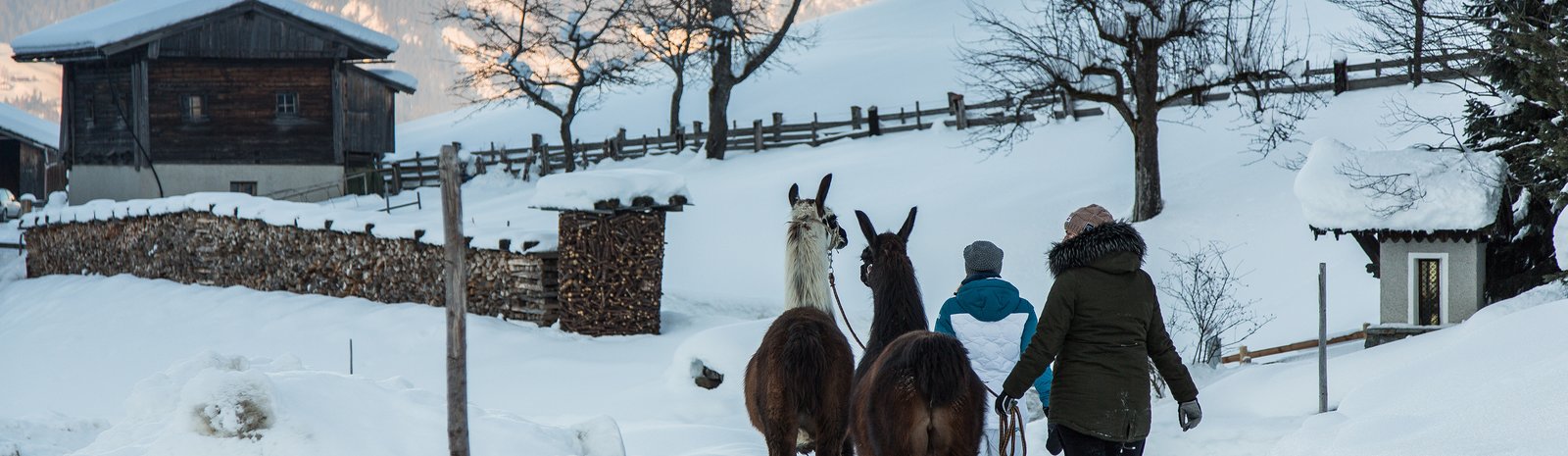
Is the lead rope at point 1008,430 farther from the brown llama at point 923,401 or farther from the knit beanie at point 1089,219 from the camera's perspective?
the knit beanie at point 1089,219

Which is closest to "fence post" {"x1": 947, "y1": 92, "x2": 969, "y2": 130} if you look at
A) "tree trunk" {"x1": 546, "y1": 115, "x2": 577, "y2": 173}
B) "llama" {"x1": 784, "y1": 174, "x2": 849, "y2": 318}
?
"tree trunk" {"x1": 546, "y1": 115, "x2": 577, "y2": 173}

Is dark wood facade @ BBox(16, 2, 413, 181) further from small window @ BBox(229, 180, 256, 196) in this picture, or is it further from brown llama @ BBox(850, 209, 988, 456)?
brown llama @ BBox(850, 209, 988, 456)

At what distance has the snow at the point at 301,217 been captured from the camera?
49.2ft

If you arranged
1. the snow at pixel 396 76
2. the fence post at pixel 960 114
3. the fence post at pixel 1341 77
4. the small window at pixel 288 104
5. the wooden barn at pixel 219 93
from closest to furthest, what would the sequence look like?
the fence post at pixel 1341 77 → the fence post at pixel 960 114 → the wooden barn at pixel 219 93 → the small window at pixel 288 104 → the snow at pixel 396 76

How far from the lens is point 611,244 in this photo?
13.9m

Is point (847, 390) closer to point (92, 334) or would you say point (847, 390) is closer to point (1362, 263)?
point (1362, 263)

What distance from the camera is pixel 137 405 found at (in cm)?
755

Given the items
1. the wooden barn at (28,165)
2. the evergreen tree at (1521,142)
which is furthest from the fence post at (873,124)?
the wooden barn at (28,165)

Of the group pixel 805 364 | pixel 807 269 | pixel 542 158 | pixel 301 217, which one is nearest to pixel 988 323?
pixel 805 364

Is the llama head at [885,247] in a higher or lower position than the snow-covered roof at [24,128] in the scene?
lower

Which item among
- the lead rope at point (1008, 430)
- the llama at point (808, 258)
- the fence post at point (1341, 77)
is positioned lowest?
the lead rope at point (1008, 430)

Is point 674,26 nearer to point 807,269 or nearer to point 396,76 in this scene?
point 396,76

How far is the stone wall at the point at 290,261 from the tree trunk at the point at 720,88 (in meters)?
13.4

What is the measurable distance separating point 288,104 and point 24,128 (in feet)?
59.6
